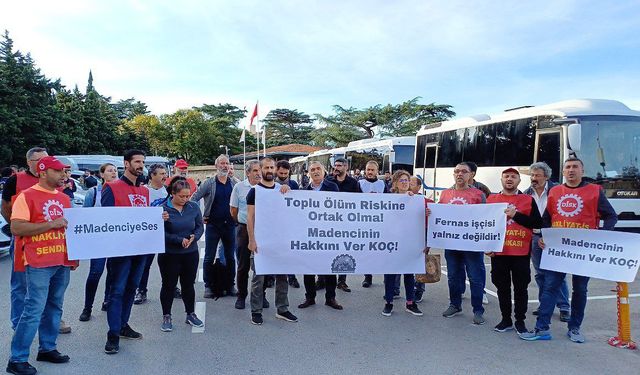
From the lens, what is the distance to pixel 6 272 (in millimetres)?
8078

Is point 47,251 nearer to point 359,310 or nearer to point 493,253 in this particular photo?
point 359,310

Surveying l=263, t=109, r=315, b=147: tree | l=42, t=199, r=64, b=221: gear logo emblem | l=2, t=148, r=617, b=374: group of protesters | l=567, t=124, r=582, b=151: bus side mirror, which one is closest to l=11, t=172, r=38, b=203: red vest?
l=2, t=148, r=617, b=374: group of protesters

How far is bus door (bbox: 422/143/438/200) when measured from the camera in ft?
54.5

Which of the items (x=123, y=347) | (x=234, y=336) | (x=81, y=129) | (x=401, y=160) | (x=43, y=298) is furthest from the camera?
(x=81, y=129)

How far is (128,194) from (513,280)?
14.1ft

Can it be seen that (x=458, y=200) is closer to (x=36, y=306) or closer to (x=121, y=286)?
(x=121, y=286)

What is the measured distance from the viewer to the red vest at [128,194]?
4.69 metres

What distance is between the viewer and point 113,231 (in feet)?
14.9

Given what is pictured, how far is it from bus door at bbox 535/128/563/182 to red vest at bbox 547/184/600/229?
5.90 metres

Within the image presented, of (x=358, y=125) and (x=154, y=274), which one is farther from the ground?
(x=358, y=125)

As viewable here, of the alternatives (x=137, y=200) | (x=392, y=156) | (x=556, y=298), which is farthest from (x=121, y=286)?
(x=392, y=156)

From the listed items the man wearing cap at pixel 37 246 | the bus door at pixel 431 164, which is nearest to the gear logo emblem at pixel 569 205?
the man wearing cap at pixel 37 246

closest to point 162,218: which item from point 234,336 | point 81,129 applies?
point 234,336

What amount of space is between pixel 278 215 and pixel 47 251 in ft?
7.87
